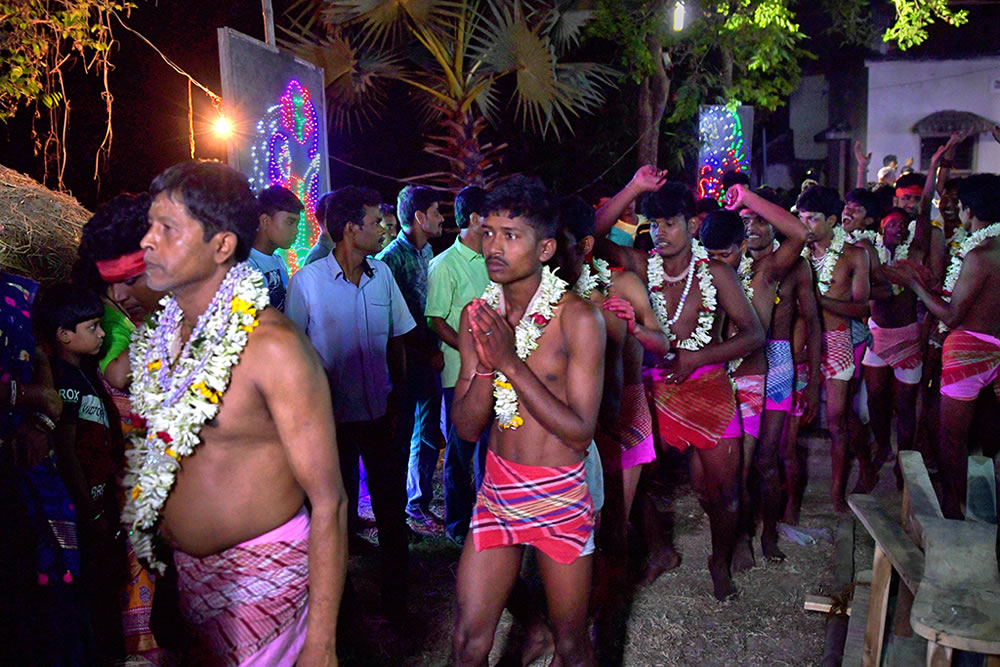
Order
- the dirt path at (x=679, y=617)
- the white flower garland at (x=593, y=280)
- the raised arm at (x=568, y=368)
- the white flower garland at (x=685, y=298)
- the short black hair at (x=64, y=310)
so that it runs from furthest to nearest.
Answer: the white flower garland at (x=685, y=298) < the dirt path at (x=679, y=617) < the white flower garland at (x=593, y=280) < the short black hair at (x=64, y=310) < the raised arm at (x=568, y=368)

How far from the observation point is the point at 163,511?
2.95 meters

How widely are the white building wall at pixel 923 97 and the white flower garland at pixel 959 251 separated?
721 inches

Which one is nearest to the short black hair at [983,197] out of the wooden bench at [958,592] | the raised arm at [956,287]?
the raised arm at [956,287]

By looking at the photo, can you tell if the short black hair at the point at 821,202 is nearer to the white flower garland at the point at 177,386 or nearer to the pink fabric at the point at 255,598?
the white flower garland at the point at 177,386

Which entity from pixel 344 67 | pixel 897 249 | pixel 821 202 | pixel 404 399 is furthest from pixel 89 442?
pixel 897 249

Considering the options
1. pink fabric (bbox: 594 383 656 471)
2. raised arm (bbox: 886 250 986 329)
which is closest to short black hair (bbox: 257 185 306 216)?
pink fabric (bbox: 594 383 656 471)

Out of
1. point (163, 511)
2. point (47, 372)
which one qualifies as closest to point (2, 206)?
point (47, 372)

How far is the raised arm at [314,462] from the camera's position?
2.64 metres

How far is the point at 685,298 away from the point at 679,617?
191 centimetres

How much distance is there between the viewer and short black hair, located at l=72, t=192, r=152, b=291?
3.88 meters

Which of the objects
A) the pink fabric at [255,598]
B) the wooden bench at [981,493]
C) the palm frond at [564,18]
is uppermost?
the palm frond at [564,18]

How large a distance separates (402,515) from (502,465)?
1.52 meters

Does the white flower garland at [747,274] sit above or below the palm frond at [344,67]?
below

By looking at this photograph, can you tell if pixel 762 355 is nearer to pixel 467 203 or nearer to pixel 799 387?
pixel 799 387
